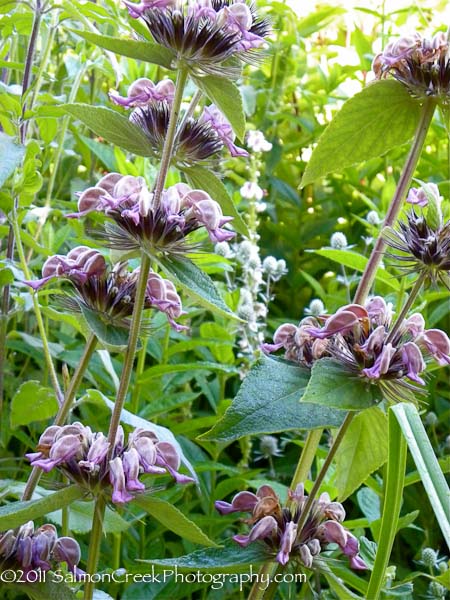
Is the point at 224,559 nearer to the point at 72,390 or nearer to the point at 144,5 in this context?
the point at 72,390

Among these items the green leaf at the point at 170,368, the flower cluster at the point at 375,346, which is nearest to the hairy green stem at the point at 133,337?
the flower cluster at the point at 375,346

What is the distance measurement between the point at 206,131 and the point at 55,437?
0.25 meters

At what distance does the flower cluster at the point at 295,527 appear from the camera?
1.95 feet

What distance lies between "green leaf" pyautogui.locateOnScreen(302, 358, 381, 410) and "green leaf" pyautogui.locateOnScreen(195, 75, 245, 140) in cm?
17

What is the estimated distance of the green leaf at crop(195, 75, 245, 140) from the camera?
0.58 m

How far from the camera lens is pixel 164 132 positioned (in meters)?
0.64

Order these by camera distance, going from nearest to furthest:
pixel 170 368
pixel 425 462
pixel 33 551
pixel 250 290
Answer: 1. pixel 425 462
2. pixel 33 551
3. pixel 170 368
4. pixel 250 290

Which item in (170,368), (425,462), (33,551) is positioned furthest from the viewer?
(170,368)

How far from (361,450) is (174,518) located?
16 centimetres

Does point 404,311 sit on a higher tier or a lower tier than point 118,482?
higher

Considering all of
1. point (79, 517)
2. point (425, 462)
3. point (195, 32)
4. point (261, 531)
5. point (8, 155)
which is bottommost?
point (79, 517)

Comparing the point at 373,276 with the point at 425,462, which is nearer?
the point at 425,462

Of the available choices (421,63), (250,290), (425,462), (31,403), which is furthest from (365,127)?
(250,290)

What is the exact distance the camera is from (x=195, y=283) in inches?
22.3
